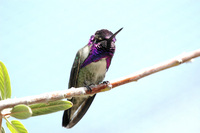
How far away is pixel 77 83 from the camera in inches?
72.1

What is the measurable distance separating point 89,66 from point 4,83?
732 millimetres

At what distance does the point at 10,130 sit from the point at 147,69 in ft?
1.85

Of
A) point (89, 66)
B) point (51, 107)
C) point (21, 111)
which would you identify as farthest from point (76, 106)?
point (21, 111)

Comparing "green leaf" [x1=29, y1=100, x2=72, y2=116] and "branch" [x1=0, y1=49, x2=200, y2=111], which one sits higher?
"branch" [x1=0, y1=49, x2=200, y2=111]

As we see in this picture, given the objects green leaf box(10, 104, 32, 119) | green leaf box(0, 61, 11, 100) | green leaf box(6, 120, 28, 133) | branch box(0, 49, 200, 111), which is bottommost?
green leaf box(6, 120, 28, 133)

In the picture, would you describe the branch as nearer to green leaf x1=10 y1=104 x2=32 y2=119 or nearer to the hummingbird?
green leaf x1=10 y1=104 x2=32 y2=119

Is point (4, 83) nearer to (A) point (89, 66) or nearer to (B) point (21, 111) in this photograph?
(B) point (21, 111)

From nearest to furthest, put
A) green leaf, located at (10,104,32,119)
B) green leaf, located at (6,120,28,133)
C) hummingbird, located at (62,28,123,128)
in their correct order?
green leaf, located at (10,104,32,119) → green leaf, located at (6,120,28,133) → hummingbird, located at (62,28,123,128)

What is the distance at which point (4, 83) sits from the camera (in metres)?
1.05

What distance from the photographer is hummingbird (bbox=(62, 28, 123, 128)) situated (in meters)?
1.64

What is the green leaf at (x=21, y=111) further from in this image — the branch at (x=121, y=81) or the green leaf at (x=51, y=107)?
the green leaf at (x=51, y=107)

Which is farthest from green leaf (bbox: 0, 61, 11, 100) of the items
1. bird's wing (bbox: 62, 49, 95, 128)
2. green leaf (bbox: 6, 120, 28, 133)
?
bird's wing (bbox: 62, 49, 95, 128)

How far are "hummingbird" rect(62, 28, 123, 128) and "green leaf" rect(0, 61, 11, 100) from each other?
62cm

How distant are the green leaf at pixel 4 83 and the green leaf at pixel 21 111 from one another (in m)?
0.17
